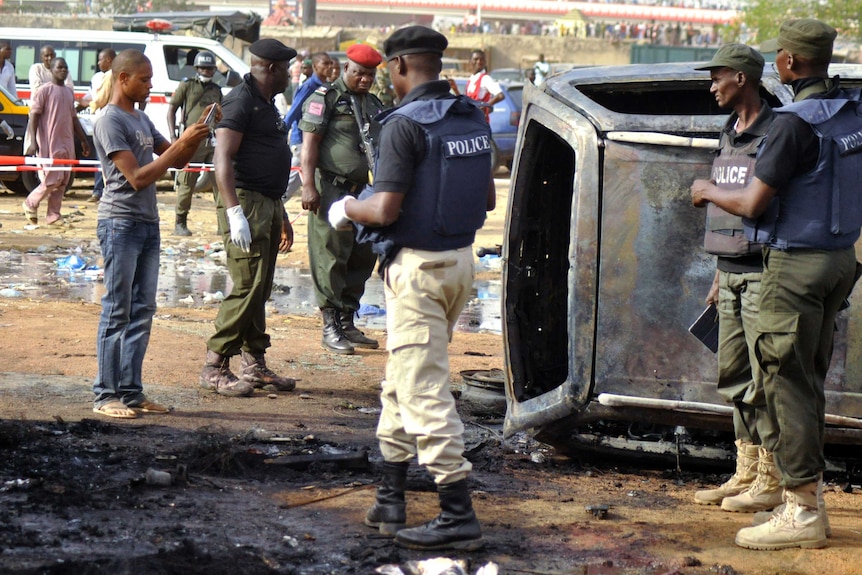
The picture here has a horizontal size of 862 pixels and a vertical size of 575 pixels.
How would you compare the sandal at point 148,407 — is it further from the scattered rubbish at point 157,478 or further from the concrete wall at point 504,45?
the concrete wall at point 504,45

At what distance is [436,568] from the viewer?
393 cm

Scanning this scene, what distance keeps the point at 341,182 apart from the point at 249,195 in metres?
1.42

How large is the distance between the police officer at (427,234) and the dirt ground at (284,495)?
11.7 inches

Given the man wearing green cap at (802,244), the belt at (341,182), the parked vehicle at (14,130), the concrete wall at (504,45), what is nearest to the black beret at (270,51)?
the belt at (341,182)

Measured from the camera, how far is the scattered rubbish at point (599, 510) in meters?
4.66

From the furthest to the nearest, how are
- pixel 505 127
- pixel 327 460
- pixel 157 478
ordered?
pixel 505 127 → pixel 327 460 → pixel 157 478

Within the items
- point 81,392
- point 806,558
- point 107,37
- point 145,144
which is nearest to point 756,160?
point 806,558

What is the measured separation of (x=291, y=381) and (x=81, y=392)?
1136mm

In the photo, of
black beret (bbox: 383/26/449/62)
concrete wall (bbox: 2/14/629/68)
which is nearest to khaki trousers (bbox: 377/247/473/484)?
black beret (bbox: 383/26/449/62)

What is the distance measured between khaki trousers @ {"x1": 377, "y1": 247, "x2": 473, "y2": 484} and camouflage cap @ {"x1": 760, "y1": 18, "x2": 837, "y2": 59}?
1374 mm

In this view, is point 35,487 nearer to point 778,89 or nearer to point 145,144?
point 145,144

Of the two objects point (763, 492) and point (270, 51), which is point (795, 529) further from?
point (270, 51)

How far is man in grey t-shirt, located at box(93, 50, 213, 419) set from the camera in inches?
222

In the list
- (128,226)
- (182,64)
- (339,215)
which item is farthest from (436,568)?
(182,64)
